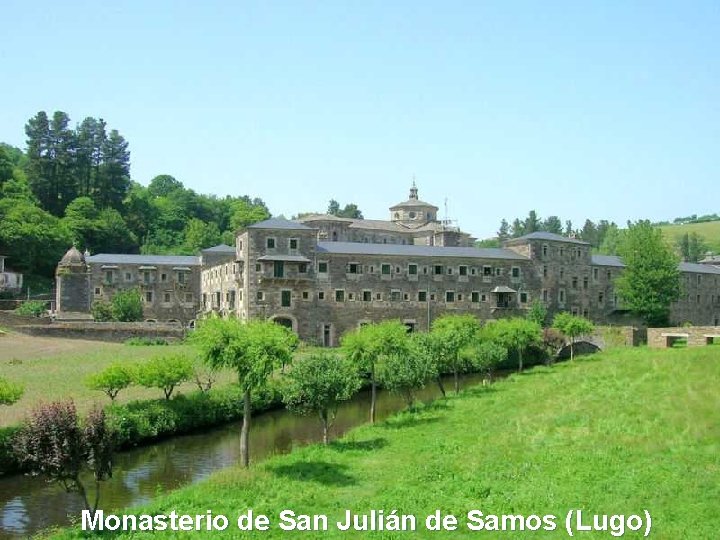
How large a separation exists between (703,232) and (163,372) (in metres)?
171

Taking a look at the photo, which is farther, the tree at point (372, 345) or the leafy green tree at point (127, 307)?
the leafy green tree at point (127, 307)

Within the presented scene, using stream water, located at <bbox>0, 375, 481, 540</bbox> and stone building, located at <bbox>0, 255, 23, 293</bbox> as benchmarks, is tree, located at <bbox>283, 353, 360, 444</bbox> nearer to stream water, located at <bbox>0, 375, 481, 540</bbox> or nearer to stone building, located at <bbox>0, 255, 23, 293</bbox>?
stream water, located at <bbox>0, 375, 481, 540</bbox>

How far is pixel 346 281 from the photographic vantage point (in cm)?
6550

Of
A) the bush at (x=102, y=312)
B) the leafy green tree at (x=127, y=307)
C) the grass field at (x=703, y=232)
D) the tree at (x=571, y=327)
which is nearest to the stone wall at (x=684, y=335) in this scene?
the tree at (x=571, y=327)

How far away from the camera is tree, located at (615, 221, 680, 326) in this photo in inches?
2822

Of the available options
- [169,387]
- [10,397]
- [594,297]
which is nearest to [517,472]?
[10,397]

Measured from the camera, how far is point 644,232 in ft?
239

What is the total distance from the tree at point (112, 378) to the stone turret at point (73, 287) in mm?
41139

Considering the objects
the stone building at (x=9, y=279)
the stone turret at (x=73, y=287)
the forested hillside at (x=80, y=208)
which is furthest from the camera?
the forested hillside at (x=80, y=208)

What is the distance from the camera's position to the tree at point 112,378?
33156 millimetres

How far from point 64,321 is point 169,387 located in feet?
106

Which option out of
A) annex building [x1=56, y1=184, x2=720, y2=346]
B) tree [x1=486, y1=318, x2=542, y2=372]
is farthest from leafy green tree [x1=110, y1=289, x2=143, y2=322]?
tree [x1=486, y1=318, x2=542, y2=372]

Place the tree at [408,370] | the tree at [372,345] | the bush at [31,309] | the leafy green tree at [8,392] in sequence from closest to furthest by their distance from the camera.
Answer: the leafy green tree at [8,392], the tree at [372,345], the tree at [408,370], the bush at [31,309]

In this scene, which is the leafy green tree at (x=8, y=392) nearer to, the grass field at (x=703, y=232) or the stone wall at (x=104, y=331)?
the stone wall at (x=104, y=331)
